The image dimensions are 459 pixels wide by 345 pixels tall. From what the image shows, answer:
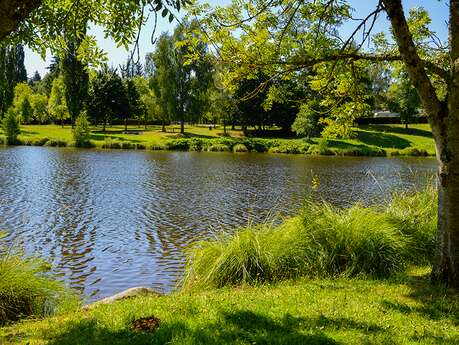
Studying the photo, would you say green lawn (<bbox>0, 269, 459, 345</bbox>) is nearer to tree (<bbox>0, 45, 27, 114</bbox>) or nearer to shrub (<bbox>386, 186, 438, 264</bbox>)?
shrub (<bbox>386, 186, 438, 264</bbox>)

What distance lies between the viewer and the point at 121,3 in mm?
6547

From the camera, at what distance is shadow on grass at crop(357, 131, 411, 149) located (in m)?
64.6

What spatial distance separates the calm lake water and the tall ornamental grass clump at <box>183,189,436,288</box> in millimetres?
1813

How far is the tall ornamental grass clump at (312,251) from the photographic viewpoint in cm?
898

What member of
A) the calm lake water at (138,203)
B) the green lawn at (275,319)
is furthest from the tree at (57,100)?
the green lawn at (275,319)

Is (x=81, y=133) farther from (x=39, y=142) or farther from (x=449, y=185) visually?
(x=449, y=185)

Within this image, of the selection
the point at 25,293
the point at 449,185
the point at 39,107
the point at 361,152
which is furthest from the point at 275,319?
the point at 39,107

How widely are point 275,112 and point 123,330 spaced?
67.1 metres

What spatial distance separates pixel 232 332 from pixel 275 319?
0.74 m

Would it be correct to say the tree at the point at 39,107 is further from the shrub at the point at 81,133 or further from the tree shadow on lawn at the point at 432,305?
the tree shadow on lawn at the point at 432,305

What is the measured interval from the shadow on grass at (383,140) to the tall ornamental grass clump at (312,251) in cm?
5750

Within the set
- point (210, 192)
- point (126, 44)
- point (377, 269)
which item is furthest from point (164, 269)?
point (210, 192)

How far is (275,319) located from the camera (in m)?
5.73

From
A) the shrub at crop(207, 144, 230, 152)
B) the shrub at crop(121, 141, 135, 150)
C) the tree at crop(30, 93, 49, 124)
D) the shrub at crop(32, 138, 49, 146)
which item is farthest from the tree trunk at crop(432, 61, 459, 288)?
the tree at crop(30, 93, 49, 124)
